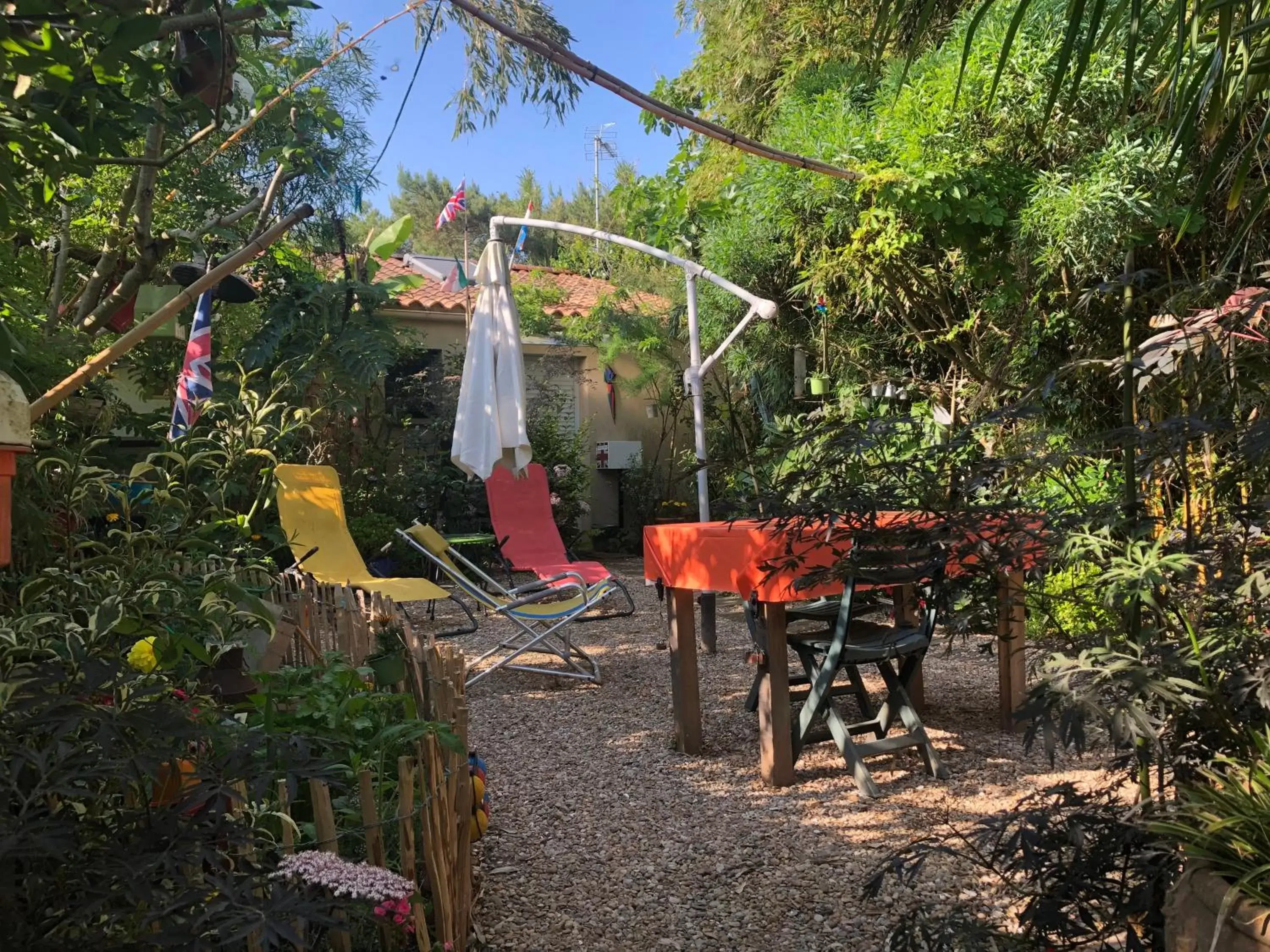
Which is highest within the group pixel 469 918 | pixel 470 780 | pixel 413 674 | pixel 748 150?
pixel 748 150

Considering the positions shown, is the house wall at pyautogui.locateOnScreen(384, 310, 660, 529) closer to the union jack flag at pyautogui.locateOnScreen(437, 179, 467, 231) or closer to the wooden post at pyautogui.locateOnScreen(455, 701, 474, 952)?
the union jack flag at pyautogui.locateOnScreen(437, 179, 467, 231)

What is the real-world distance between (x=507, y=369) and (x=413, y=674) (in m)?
3.71

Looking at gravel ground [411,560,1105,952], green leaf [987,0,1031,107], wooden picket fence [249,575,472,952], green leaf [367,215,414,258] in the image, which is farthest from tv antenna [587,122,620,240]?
green leaf [987,0,1031,107]

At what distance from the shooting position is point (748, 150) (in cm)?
409

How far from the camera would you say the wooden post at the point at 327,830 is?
1.72 metres

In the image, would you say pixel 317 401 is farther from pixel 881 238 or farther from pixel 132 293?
pixel 132 293

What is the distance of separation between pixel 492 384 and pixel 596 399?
20.7 ft

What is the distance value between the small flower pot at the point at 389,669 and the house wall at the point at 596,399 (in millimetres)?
8366

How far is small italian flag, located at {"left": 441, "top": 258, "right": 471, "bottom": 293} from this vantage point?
10648 mm

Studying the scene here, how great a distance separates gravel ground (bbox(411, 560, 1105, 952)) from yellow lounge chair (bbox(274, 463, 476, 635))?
3.15 feet

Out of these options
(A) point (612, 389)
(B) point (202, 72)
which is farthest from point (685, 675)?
(A) point (612, 389)

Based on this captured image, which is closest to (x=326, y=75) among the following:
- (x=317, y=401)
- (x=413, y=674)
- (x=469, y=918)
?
(x=317, y=401)

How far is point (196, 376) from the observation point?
562 centimetres

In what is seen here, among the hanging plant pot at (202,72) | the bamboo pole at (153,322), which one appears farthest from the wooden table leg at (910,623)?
the hanging plant pot at (202,72)
